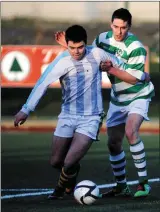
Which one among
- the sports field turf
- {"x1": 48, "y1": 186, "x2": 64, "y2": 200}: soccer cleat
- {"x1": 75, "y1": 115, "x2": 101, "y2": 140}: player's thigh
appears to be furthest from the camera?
{"x1": 48, "y1": 186, "x2": 64, "y2": 200}: soccer cleat

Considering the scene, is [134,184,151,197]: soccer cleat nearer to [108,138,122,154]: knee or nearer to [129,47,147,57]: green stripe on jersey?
[108,138,122,154]: knee

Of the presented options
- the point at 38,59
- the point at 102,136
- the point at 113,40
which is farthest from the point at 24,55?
the point at 113,40

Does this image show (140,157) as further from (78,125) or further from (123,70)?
(123,70)

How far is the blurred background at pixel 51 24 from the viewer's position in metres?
19.2

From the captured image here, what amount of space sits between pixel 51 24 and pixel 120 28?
1106cm

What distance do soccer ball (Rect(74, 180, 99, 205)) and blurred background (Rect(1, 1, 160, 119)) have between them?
11128 millimetres

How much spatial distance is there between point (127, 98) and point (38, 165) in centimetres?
336

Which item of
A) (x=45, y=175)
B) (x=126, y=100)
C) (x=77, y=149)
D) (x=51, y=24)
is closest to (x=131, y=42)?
(x=126, y=100)

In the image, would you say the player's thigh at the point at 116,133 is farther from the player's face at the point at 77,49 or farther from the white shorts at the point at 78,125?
the player's face at the point at 77,49

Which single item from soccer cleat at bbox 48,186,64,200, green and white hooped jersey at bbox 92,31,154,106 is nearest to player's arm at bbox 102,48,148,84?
green and white hooped jersey at bbox 92,31,154,106

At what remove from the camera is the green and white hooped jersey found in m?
8.65

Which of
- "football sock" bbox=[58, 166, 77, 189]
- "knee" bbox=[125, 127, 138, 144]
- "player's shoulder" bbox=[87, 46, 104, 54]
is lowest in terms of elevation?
"football sock" bbox=[58, 166, 77, 189]

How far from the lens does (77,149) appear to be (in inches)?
324

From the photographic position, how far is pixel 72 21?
63.7 ft
